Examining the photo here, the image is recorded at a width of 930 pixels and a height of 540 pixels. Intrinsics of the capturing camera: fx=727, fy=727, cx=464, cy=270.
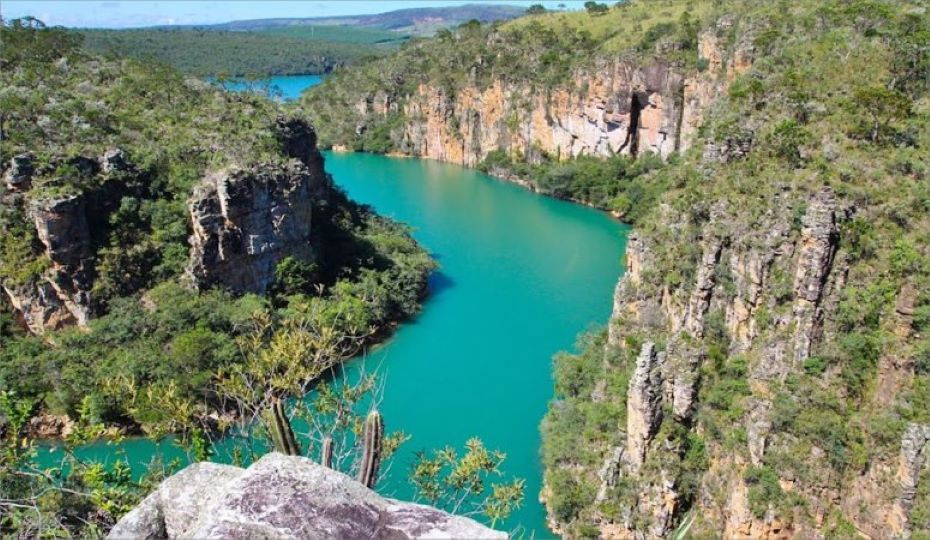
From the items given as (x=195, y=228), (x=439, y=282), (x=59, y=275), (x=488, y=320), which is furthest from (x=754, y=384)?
(x=59, y=275)

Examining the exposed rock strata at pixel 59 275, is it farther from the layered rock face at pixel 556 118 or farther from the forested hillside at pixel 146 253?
the layered rock face at pixel 556 118

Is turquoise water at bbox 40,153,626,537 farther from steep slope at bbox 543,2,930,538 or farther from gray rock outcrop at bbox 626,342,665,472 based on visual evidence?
gray rock outcrop at bbox 626,342,665,472

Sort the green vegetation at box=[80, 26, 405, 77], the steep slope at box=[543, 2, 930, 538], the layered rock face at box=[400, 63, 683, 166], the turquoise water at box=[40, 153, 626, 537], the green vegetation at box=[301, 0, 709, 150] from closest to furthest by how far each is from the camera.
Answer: the steep slope at box=[543, 2, 930, 538]
the turquoise water at box=[40, 153, 626, 537]
the layered rock face at box=[400, 63, 683, 166]
the green vegetation at box=[301, 0, 709, 150]
the green vegetation at box=[80, 26, 405, 77]

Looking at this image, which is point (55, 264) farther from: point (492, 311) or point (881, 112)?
point (881, 112)

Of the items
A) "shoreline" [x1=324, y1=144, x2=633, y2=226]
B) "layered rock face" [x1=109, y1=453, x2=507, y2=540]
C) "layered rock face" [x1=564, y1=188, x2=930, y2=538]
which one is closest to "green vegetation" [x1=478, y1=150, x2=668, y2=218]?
"shoreline" [x1=324, y1=144, x2=633, y2=226]

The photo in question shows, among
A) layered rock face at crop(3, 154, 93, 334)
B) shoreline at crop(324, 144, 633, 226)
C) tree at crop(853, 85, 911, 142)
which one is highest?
tree at crop(853, 85, 911, 142)

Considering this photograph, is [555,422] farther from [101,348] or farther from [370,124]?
[370,124]

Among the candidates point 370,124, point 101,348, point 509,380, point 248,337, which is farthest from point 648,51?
point 101,348
